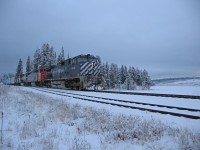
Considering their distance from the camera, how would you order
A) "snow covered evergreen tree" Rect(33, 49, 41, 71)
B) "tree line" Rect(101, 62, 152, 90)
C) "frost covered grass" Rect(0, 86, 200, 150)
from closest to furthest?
1. "frost covered grass" Rect(0, 86, 200, 150)
2. "tree line" Rect(101, 62, 152, 90)
3. "snow covered evergreen tree" Rect(33, 49, 41, 71)

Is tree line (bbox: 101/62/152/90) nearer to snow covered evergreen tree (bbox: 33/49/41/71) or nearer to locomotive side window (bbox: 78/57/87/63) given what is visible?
snow covered evergreen tree (bbox: 33/49/41/71)

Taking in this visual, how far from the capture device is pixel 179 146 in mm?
4445

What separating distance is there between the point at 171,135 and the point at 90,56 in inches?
849

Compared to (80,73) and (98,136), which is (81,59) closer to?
(80,73)

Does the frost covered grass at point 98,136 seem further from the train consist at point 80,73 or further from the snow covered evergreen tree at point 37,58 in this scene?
the snow covered evergreen tree at point 37,58

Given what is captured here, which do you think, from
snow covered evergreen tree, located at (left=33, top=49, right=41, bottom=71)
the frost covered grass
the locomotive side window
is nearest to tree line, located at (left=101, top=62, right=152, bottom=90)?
snow covered evergreen tree, located at (left=33, top=49, right=41, bottom=71)

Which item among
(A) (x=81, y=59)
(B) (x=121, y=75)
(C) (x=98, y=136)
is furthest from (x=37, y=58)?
(C) (x=98, y=136)

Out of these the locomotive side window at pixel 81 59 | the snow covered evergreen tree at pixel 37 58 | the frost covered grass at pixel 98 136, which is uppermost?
the snow covered evergreen tree at pixel 37 58

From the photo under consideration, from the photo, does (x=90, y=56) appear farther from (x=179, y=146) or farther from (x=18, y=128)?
(x=179, y=146)

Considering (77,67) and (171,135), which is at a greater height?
(77,67)

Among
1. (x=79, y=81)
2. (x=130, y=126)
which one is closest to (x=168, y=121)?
(x=130, y=126)

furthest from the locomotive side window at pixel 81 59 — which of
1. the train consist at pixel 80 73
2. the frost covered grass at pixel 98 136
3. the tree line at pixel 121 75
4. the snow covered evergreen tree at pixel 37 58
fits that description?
the snow covered evergreen tree at pixel 37 58

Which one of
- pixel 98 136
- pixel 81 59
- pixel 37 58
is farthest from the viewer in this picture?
pixel 37 58

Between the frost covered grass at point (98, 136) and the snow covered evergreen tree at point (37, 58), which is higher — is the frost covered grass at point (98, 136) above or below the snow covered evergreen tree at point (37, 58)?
below
